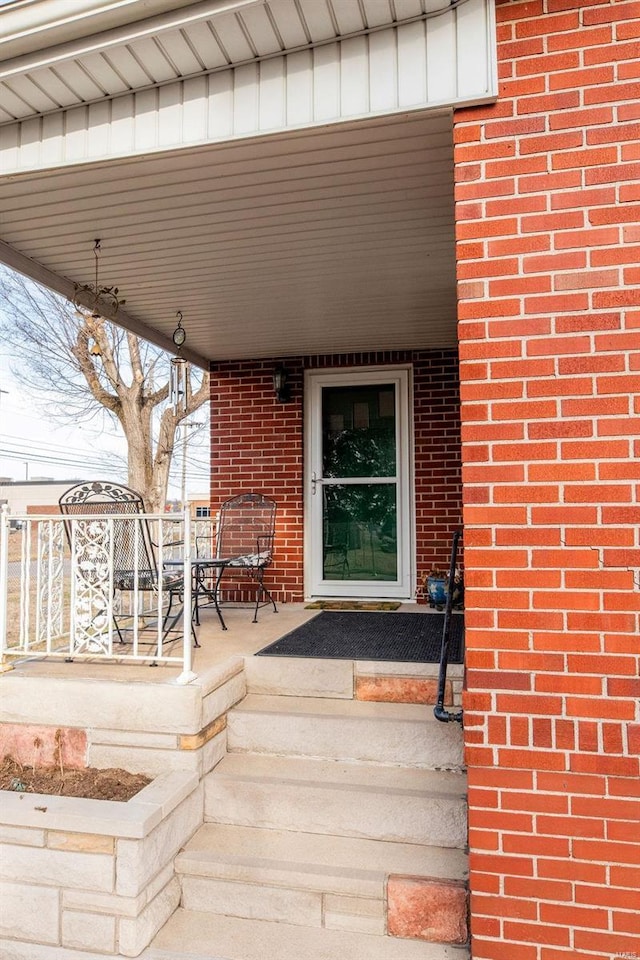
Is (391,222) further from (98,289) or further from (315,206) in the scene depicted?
(98,289)

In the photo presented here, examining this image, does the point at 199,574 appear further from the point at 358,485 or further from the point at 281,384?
the point at 281,384

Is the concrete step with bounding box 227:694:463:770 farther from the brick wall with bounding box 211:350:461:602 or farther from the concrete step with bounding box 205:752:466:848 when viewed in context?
the brick wall with bounding box 211:350:461:602

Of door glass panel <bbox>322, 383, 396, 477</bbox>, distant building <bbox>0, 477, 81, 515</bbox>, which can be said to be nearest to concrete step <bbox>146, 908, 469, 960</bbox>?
A: door glass panel <bbox>322, 383, 396, 477</bbox>

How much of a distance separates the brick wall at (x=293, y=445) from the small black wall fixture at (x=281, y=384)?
0.21 feet

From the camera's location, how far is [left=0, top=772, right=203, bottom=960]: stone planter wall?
7.35 ft

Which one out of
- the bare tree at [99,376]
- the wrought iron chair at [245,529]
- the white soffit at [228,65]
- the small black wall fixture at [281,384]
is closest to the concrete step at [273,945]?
the white soffit at [228,65]

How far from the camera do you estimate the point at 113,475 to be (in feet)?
74.6

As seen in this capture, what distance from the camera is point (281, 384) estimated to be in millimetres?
5500

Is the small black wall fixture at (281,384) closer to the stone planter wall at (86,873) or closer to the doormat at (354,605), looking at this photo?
the doormat at (354,605)

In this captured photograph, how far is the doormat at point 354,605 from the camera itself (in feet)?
16.5

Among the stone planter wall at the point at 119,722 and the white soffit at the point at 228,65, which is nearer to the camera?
the white soffit at the point at 228,65

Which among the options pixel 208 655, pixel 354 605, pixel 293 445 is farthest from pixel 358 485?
pixel 208 655

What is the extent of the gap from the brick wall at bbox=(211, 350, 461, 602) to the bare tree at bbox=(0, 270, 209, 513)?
187 inches

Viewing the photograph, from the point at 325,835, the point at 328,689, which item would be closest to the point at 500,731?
the point at 325,835
